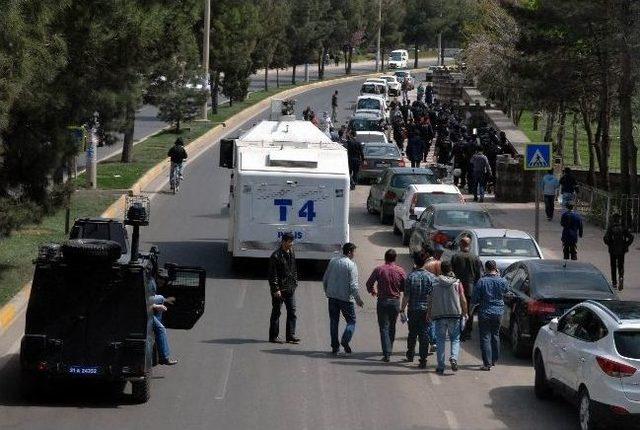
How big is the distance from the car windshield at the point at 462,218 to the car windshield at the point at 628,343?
1476cm

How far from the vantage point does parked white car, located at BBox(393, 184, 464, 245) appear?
32094 mm

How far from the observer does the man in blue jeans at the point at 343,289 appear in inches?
736

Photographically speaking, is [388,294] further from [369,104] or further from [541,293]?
[369,104]

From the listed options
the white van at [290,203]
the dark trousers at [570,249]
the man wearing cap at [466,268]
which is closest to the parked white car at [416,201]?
the dark trousers at [570,249]

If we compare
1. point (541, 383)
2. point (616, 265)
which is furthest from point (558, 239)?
point (541, 383)

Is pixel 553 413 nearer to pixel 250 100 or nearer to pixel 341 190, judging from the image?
pixel 341 190

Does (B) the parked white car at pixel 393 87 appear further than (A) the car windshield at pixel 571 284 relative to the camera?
Yes

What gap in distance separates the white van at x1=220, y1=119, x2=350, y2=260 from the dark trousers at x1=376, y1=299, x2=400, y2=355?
7617 millimetres

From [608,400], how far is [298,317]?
951 cm

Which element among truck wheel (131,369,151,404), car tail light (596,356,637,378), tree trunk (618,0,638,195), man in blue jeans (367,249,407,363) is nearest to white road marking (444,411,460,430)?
car tail light (596,356,637,378)

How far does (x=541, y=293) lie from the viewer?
1892 cm

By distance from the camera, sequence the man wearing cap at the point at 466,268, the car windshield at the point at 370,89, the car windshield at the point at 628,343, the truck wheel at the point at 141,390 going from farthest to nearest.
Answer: the car windshield at the point at 370,89, the man wearing cap at the point at 466,268, the truck wheel at the point at 141,390, the car windshield at the point at 628,343

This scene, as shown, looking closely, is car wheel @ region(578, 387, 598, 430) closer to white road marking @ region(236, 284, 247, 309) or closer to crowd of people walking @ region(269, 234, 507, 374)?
crowd of people walking @ region(269, 234, 507, 374)

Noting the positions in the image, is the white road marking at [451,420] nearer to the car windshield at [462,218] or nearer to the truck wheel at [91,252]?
the truck wheel at [91,252]
